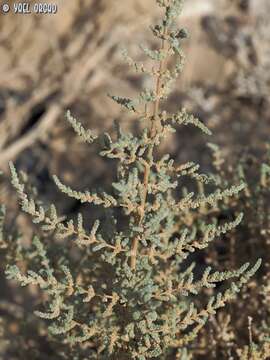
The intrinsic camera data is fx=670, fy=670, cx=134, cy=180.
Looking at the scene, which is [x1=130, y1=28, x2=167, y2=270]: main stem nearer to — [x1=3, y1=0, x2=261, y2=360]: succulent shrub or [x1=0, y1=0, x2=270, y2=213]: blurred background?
[x1=3, y1=0, x2=261, y2=360]: succulent shrub

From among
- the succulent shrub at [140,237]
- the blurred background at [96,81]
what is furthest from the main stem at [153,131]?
the blurred background at [96,81]

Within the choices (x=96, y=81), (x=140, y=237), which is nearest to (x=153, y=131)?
(x=140, y=237)

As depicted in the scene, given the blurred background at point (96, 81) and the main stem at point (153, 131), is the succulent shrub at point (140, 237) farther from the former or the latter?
the blurred background at point (96, 81)

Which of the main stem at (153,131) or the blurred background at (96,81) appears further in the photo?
the blurred background at (96,81)

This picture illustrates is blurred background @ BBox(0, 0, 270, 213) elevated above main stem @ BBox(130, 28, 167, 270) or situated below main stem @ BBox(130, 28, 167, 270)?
above

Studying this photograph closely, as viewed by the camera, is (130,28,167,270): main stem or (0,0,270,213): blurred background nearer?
(130,28,167,270): main stem

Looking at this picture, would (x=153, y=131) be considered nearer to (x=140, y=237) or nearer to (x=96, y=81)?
(x=140, y=237)

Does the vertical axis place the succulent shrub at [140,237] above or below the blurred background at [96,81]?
below

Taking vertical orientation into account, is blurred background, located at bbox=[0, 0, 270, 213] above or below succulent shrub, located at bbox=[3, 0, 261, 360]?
above

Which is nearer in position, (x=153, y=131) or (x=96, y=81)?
(x=153, y=131)

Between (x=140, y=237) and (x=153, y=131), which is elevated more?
(x=153, y=131)

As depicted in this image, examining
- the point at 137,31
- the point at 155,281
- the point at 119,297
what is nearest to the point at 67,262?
the point at 155,281

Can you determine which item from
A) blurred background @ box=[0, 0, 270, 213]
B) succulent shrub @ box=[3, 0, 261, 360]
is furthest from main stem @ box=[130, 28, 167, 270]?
blurred background @ box=[0, 0, 270, 213]
